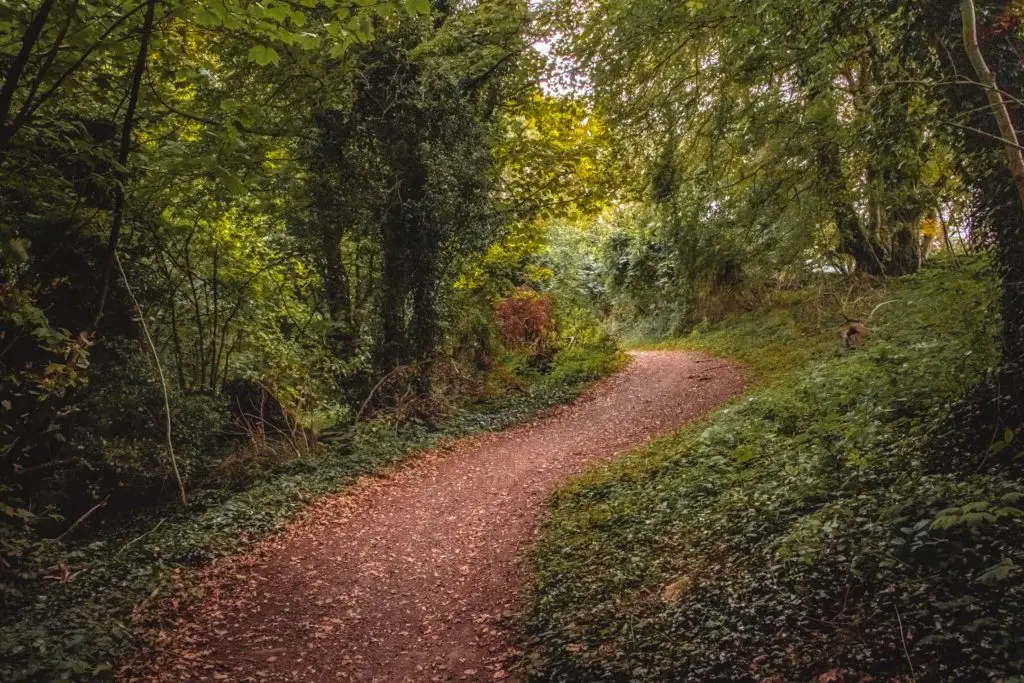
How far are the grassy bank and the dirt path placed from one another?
0.64 m

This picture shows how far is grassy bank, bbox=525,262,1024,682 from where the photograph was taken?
11.5ft

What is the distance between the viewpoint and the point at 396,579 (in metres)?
6.80

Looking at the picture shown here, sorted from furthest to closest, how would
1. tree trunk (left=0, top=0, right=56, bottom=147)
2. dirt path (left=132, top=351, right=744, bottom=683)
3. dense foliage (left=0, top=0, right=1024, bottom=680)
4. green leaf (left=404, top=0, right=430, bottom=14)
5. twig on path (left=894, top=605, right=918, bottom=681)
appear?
1. dirt path (left=132, top=351, right=744, bottom=683)
2. dense foliage (left=0, top=0, right=1024, bottom=680)
3. green leaf (left=404, top=0, right=430, bottom=14)
4. twig on path (left=894, top=605, right=918, bottom=681)
5. tree trunk (left=0, top=0, right=56, bottom=147)

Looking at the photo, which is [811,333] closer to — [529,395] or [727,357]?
[727,357]

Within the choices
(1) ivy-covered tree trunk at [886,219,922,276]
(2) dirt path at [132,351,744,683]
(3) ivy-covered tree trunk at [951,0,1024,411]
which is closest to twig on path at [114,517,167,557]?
(2) dirt path at [132,351,744,683]

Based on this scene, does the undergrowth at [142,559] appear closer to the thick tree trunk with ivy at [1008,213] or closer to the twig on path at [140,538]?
the twig on path at [140,538]

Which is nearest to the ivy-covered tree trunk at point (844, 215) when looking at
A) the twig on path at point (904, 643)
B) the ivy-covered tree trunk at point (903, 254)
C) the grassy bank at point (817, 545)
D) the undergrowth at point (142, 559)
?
the ivy-covered tree trunk at point (903, 254)

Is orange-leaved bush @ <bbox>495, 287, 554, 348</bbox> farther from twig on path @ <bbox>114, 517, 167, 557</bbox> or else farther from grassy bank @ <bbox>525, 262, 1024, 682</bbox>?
twig on path @ <bbox>114, 517, 167, 557</bbox>

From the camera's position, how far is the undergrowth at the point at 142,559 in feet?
15.7

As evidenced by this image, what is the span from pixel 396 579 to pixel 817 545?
444 cm

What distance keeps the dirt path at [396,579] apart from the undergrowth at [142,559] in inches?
13.6

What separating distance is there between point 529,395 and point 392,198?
6.03 metres

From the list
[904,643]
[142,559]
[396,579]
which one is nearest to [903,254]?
[904,643]

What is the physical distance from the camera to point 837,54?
652 centimetres
